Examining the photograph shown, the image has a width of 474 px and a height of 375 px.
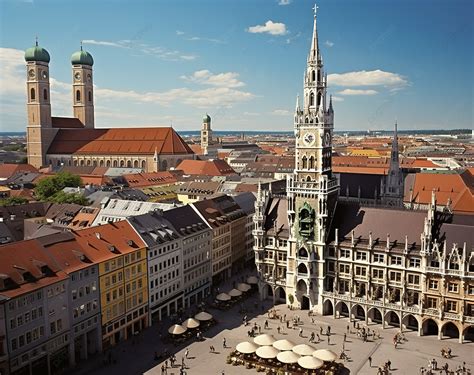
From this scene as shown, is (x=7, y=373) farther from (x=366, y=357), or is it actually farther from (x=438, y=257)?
(x=438, y=257)

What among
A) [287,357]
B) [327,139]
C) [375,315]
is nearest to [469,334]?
[375,315]

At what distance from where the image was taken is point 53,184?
5404 inches

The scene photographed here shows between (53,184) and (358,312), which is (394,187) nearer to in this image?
(358,312)

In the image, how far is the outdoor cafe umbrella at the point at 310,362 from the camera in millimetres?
54688

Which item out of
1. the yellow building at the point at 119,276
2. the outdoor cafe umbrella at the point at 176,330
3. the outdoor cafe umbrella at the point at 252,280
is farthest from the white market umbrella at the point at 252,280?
the outdoor cafe umbrella at the point at 176,330

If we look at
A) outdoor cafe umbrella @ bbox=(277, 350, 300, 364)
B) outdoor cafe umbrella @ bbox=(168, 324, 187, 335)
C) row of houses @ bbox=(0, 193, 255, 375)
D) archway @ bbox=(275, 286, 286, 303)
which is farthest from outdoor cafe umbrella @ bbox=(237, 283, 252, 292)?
outdoor cafe umbrella @ bbox=(277, 350, 300, 364)

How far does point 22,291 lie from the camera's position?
52.2 m

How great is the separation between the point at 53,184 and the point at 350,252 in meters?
91.9

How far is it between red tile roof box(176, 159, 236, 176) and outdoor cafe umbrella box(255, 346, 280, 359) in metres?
117

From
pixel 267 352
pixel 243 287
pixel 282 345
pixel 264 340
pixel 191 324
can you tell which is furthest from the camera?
pixel 243 287

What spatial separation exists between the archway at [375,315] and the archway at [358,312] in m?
1.66

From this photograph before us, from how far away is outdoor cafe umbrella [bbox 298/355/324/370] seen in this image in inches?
2153

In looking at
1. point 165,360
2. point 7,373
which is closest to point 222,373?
point 165,360

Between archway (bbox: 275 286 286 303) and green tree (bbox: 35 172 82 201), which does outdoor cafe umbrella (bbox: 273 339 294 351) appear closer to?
archway (bbox: 275 286 286 303)
